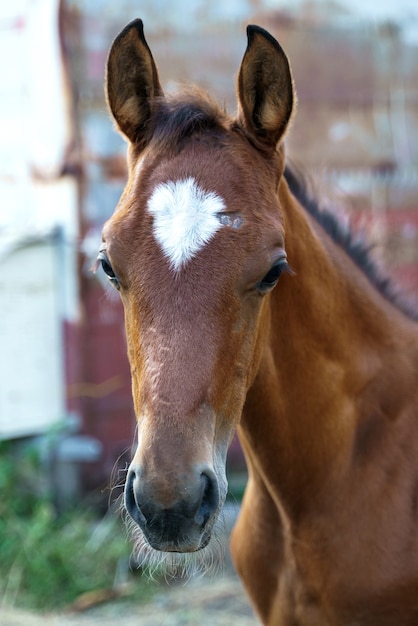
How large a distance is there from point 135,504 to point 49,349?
153 inches

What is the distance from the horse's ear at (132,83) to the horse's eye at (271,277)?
2.02 feet

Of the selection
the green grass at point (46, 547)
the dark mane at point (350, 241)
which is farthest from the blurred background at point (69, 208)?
the dark mane at point (350, 241)

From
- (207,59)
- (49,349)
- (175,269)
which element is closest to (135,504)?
(175,269)

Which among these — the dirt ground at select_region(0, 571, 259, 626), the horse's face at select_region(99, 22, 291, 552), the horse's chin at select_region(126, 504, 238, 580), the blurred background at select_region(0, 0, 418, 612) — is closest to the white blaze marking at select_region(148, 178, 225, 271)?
the horse's face at select_region(99, 22, 291, 552)

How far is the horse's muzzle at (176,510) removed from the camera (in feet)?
6.26

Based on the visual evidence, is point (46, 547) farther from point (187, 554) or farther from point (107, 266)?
point (107, 266)

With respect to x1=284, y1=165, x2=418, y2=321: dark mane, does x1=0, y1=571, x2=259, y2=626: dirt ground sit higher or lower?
lower

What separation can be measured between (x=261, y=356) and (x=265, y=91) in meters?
0.80

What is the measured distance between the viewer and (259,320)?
7.59ft

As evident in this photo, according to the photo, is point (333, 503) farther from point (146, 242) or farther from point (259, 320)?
point (146, 242)

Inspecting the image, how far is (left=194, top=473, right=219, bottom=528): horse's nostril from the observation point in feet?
6.45

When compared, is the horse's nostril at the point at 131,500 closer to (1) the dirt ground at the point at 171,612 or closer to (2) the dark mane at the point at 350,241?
(2) the dark mane at the point at 350,241

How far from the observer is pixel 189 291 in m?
A: 2.07

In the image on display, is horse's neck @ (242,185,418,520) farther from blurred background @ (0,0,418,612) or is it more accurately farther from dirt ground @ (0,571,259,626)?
blurred background @ (0,0,418,612)
